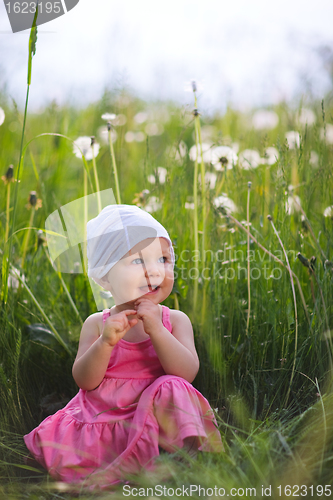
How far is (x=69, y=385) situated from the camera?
55.7 inches

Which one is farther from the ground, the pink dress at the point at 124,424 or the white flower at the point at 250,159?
the white flower at the point at 250,159

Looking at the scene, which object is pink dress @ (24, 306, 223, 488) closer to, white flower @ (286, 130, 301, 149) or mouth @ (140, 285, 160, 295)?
mouth @ (140, 285, 160, 295)

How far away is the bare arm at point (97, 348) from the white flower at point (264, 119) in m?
2.33

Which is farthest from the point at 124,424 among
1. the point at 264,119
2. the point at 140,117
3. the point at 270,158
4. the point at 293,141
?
the point at 140,117

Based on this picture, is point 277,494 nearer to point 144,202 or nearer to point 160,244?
point 160,244

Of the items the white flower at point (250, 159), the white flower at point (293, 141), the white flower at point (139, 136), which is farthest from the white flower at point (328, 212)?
the white flower at point (139, 136)

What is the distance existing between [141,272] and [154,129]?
109 inches

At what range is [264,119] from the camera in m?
3.29

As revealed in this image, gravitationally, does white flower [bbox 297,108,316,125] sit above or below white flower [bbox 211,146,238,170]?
above

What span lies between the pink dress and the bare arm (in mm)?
50

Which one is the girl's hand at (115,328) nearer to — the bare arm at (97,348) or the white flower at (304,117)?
the bare arm at (97,348)

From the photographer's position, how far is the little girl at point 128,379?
99cm

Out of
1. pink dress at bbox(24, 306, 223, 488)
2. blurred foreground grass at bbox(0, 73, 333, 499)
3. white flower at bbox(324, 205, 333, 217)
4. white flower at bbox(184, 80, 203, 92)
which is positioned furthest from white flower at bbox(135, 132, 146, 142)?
pink dress at bbox(24, 306, 223, 488)

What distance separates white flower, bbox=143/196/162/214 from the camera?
5.24 feet
